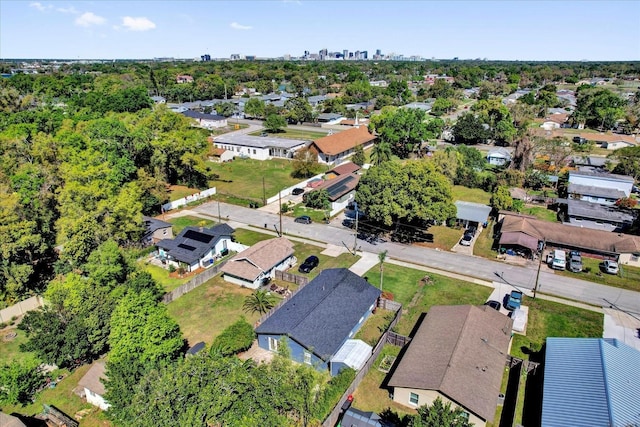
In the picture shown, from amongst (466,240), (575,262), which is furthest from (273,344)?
(575,262)

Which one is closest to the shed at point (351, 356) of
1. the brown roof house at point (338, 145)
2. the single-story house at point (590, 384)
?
the single-story house at point (590, 384)

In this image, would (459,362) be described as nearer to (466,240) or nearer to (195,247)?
(466,240)

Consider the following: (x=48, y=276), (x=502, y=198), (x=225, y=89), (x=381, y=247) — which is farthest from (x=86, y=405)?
(x=225, y=89)

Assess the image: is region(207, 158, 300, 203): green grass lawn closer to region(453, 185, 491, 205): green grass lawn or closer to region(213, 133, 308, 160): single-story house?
region(213, 133, 308, 160): single-story house

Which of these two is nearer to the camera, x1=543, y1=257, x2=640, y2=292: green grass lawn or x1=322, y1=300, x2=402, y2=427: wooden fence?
x1=322, y1=300, x2=402, y2=427: wooden fence

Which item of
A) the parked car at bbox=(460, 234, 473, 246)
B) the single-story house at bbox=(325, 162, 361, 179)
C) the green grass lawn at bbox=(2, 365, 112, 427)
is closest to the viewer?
the green grass lawn at bbox=(2, 365, 112, 427)

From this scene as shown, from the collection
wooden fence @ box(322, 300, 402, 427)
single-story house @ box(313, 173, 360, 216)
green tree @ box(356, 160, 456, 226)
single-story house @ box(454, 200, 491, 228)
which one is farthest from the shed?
single-story house @ box(313, 173, 360, 216)

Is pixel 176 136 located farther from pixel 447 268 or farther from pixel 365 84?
pixel 365 84
